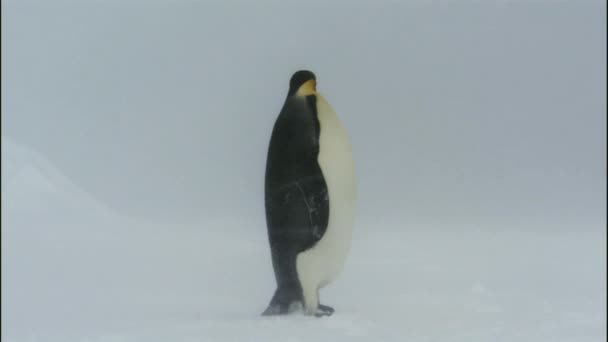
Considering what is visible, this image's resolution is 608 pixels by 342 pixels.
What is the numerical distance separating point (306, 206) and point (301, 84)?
370 millimetres

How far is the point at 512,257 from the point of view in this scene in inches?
106

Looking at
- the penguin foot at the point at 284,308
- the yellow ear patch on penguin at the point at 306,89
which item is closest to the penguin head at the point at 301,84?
the yellow ear patch on penguin at the point at 306,89

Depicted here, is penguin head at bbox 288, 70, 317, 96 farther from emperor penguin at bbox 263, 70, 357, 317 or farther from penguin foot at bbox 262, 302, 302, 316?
penguin foot at bbox 262, 302, 302, 316

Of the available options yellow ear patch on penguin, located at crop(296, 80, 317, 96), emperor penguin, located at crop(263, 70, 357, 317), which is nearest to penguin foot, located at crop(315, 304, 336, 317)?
emperor penguin, located at crop(263, 70, 357, 317)

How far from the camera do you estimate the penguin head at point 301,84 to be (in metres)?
1.86

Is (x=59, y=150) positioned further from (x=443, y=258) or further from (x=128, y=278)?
(x=443, y=258)

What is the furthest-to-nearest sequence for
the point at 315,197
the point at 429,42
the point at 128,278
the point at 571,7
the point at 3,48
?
1. the point at 429,42
2. the point at 571,7
3. the point at 3,48
4. the point at 128,278
5. the point at 315,197

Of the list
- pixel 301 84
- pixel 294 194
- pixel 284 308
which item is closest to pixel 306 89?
pixel 301 84

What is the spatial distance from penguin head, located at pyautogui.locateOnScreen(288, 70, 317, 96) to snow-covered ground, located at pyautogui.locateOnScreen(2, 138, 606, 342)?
2.09 ft

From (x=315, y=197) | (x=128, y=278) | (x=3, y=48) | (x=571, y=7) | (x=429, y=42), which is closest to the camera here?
(x=315, y=197)

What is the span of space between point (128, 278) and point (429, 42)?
5.38ft

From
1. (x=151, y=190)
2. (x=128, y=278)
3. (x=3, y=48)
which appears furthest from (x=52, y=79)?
(x=128, y=278)

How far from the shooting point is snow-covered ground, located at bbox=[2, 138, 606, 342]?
1.74 metres

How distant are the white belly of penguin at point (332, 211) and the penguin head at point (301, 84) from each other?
0.07m
